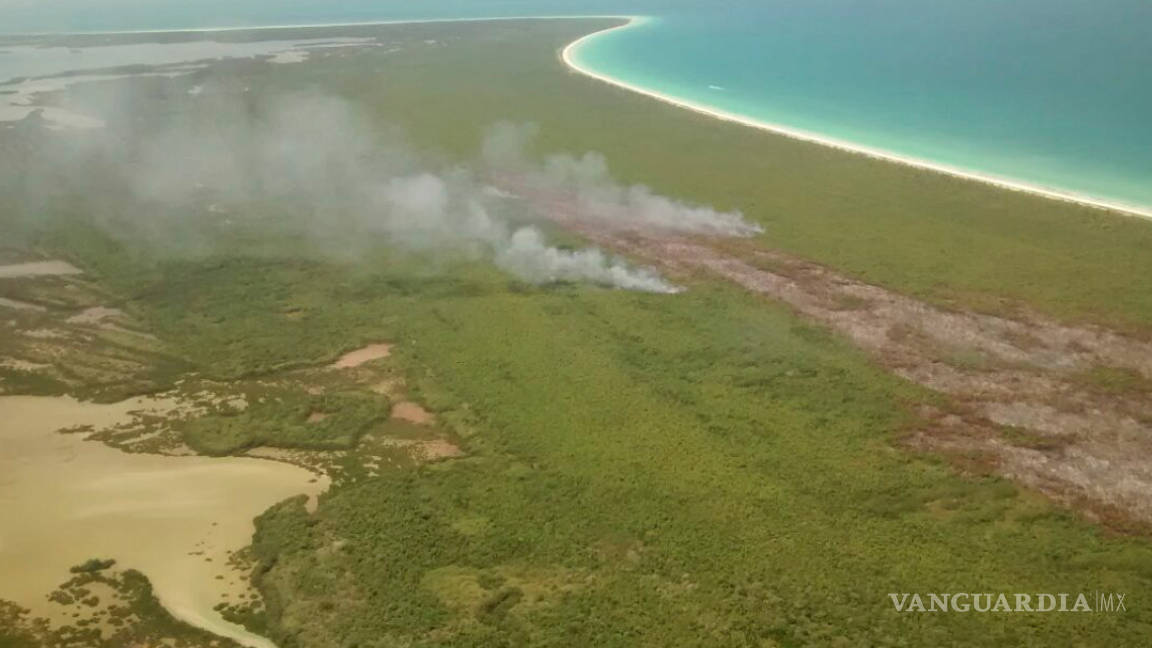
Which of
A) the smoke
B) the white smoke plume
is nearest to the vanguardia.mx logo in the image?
the smoke

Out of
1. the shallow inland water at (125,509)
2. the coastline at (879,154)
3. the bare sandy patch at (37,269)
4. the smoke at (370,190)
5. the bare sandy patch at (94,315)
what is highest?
the coastline at (879,154)

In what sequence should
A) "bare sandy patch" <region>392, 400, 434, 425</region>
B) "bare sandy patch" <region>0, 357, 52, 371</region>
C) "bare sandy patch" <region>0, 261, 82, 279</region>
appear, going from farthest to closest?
"bare sandy patch" <region>0, 261, 82, 279</region>, "bare sandy patch" <region>0, 357, 52, 371</region>, "bare sandy patch" <region>392, 400, 434, 425</region>

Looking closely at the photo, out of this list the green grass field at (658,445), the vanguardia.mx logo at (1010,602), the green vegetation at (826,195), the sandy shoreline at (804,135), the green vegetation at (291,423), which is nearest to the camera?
the vanguardia.mx logo at (1010,602)

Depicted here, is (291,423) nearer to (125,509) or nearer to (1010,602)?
(125,509)

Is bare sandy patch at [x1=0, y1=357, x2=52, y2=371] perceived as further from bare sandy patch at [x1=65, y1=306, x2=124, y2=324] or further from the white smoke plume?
the white smoke plume

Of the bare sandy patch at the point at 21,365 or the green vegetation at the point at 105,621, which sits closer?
the green vegetation at the point at 105,621

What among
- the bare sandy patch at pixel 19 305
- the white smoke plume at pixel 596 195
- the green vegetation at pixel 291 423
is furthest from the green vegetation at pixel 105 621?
the white smoke plume at pixel 596 195

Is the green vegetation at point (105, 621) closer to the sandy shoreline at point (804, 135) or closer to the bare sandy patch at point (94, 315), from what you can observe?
the bare sandy patch at point (94, 315)
